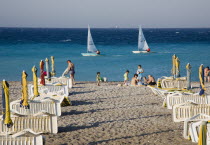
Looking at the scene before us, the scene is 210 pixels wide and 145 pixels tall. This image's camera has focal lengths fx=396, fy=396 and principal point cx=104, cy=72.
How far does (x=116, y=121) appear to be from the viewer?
1117 centimetres

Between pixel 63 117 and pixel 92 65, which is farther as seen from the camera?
pixel 92 65

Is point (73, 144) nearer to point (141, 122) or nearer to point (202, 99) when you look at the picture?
point (141, 122)

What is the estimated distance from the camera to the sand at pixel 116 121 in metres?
9.22

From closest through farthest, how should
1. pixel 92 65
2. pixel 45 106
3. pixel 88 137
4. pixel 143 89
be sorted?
pixel 88 137 → pixel 45 106 → pixel 143 89 → pixel 92 65

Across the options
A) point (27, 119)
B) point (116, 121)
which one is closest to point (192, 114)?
point (116, 121)

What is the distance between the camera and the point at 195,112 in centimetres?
1066

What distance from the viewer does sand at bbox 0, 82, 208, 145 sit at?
922 centimetres

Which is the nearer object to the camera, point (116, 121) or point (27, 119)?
point (27, 119)

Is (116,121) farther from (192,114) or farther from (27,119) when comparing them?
(27,119)

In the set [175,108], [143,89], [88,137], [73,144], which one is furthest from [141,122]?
[143,89]

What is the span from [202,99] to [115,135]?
13.0 feet

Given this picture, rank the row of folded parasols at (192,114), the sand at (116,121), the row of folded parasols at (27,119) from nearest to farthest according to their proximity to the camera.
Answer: the row of folded parasols at (192,114), the row of folded parasols at (27,119), the sand at (116,121)

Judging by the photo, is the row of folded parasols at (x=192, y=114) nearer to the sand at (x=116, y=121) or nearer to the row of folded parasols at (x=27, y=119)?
the sand at (x=116, y=121)

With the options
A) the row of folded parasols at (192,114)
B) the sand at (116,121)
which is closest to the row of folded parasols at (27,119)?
the sand at (116,121)
